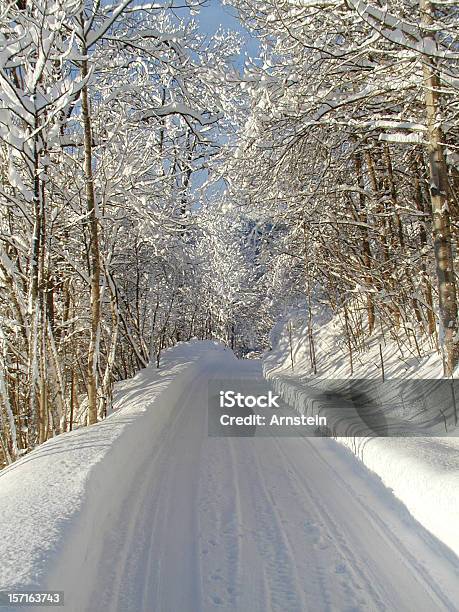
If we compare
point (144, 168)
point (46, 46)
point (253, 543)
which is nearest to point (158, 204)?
point (144, 168)

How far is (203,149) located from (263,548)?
869 centimetres

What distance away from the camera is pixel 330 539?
362cm

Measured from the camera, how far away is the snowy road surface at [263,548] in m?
2.88

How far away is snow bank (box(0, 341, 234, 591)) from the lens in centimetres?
261

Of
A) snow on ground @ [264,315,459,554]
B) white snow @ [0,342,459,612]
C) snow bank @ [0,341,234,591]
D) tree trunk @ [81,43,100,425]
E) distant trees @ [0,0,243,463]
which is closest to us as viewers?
snow bank @ [0,341,234,591]

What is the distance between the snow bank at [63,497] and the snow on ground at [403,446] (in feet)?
7.84

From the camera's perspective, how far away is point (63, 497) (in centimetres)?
354

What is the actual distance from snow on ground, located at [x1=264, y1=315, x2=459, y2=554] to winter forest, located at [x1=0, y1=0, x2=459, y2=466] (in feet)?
1.54

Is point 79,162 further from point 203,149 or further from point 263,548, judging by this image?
point 263,548

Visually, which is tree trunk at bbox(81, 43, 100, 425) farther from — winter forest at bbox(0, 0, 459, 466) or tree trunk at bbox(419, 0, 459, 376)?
tree trunk at bbox(419, 0, 459, 376)

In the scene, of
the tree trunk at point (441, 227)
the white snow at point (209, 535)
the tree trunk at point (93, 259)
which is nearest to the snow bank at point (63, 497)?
the white snow at point (209, 535)

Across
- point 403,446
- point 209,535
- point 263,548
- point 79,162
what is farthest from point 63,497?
point 79,162

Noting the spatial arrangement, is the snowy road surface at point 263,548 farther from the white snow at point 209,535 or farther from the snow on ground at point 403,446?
the snow on ground at point 403,446

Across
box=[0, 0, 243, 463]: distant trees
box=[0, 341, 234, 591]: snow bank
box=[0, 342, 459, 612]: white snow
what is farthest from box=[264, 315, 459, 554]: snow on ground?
box=[0, 0, 243, 463]: distant trees
